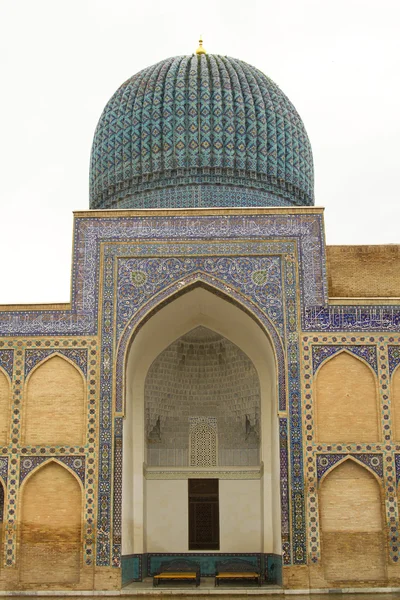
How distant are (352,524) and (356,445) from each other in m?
0.72

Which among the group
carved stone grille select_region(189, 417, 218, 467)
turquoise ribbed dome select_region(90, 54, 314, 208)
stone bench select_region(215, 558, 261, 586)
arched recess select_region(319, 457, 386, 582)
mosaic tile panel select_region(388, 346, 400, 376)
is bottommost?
stone bench select_region(215, 558, 261, 586)

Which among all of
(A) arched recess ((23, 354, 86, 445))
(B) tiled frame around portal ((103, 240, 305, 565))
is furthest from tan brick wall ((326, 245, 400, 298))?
(A) arched recess ((23, 354, 86, 445))

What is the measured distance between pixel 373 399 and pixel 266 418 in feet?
4.40

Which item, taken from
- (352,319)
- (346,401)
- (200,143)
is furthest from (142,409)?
(200,143)

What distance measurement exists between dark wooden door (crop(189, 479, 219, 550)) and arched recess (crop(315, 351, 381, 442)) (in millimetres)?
1804

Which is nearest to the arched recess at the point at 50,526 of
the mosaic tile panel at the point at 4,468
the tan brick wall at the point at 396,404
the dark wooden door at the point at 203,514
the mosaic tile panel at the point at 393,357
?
the mosaic tile panel at the point at 4,468

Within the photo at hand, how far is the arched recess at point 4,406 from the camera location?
314 inches

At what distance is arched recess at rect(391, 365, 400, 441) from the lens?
7.89 m

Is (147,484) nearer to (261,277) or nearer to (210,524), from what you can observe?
(210,524)

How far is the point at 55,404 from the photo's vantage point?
316 inches

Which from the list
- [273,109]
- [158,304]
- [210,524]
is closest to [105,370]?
[158,304]

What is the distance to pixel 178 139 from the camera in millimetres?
9766

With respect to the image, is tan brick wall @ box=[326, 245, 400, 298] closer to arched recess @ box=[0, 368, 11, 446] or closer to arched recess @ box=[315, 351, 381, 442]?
arched recess @ box=[315, 351, 381, 442]

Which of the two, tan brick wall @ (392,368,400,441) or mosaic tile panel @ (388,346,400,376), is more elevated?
mosaic tile panel @ (388,346,400,376)
